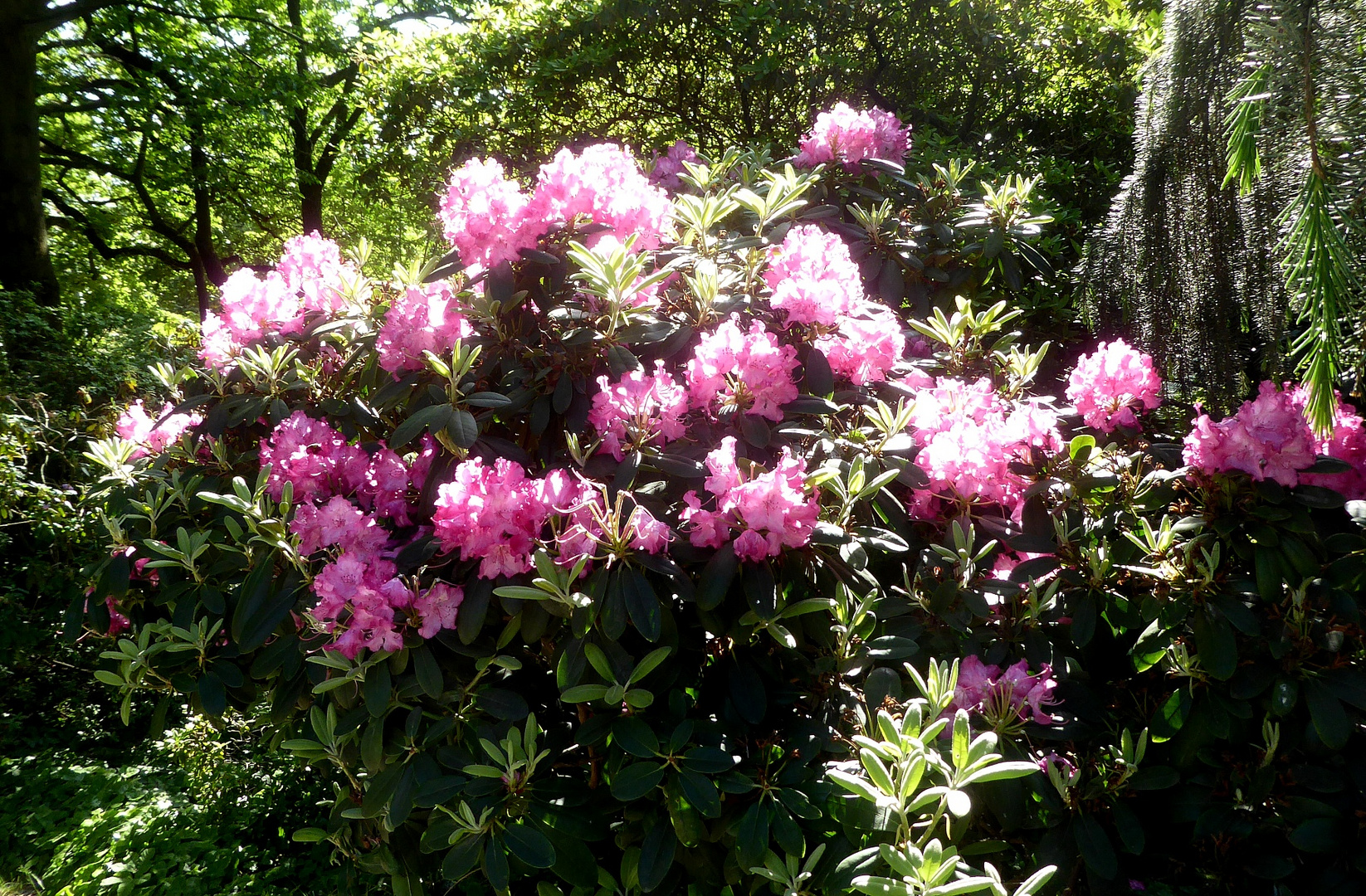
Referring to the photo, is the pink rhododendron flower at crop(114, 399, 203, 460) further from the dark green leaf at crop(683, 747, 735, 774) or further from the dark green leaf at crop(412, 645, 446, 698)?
the dark green leaf at crop(683, 747, 735, 774)

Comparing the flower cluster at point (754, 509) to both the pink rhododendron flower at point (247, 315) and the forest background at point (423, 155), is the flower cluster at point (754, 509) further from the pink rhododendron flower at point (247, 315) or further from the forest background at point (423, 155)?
the forest background at point (423, 155)

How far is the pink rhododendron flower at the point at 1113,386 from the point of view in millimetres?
2018

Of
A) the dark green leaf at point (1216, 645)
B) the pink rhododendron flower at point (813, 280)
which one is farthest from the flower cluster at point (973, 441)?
the dark green leaf at point (1216, 645)

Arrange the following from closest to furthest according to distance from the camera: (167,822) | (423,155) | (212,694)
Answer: (212,694)
(167,822)
(423,155)

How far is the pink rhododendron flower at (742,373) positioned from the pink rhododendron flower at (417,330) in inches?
21.7

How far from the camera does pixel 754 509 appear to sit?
60.5 inches

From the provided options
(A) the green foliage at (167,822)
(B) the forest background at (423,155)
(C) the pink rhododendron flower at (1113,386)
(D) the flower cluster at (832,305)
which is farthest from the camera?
(B) the forest background at (423,155)

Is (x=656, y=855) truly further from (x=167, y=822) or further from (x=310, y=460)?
(x=167, y=822)

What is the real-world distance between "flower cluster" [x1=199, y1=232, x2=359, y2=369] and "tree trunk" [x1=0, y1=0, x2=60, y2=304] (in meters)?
6.93

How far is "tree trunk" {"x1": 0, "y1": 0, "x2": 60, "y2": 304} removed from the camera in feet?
25.2

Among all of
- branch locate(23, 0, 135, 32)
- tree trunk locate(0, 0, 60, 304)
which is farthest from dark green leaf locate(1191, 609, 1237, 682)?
branch locate(23, 0, 135, 32)

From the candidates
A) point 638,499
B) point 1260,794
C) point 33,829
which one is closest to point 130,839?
point 33,829

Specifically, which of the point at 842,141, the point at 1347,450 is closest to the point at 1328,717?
the point at 1347,450

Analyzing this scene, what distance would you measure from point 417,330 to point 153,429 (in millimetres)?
1134
